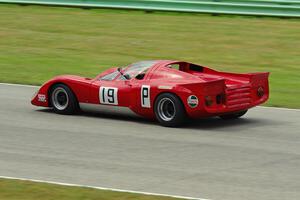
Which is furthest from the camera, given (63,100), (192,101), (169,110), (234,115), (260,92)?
(63,100)

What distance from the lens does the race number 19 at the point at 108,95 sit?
47.8 feet

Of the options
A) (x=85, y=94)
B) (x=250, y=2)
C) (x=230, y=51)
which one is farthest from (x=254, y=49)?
(x=85, y=94)

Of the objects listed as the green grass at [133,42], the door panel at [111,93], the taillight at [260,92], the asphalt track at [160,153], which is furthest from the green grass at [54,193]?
the green grass at [133,42]

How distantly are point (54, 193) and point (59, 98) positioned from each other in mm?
6091

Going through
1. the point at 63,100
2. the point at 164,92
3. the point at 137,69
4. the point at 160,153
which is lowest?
the point at 160,153

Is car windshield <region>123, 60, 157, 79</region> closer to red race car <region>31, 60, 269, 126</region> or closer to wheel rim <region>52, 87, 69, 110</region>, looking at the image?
red race car <region>31, 60, 269, 126</region>

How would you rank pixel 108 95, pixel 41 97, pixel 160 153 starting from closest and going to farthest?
pixel 160 153 → pixel 108 95 → pixel 41 97

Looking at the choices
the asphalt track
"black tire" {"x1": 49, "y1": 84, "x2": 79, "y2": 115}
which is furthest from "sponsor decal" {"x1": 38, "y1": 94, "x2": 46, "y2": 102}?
the asphalt track

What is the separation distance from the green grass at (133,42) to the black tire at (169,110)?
471 cm

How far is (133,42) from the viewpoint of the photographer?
25125mm

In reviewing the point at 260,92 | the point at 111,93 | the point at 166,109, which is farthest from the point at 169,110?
the point at 260,92

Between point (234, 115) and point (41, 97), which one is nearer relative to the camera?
point (234, 115)

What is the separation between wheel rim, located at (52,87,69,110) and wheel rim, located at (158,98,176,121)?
2.04 meters

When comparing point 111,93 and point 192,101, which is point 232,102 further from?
point 111,93
